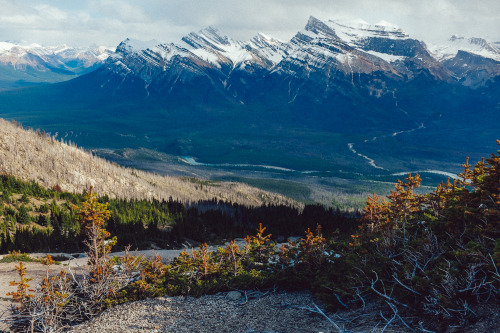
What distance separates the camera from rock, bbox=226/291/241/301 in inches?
949

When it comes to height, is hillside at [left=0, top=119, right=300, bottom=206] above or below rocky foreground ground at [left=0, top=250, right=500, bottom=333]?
below

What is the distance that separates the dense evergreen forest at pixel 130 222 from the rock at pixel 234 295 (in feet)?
103

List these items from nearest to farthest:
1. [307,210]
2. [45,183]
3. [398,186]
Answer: [398,186]
[45,183]
[307,210]

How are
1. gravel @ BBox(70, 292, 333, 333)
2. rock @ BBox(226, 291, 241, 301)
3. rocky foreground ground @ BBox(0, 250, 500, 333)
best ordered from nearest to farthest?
rocky foreground ground @ BBox(0, 250, 500, 333) < gravel @ BBox(70, 292, 333, 333) < rock @ BBox(226, 291, 241, 301)

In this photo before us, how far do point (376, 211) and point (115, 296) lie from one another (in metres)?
32.1

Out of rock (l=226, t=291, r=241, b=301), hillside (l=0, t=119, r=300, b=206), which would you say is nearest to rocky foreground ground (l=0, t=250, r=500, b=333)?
rock (l=226, t=291, r=241, b=301)

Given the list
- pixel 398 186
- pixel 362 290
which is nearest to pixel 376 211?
pixel 398 186

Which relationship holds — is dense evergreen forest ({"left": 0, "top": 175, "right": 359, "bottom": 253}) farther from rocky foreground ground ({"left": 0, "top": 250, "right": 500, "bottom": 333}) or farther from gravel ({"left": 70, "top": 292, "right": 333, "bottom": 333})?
rocky foreground ground ({"left": 0, "top": 250, "right": 500, "bottom": 333})

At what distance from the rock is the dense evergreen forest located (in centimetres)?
3128

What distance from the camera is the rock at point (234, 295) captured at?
949 inches

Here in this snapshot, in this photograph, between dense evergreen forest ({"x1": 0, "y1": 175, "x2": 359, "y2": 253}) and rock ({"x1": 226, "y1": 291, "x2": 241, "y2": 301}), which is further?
dense evergreen forest ({"x1": 0, "y1": 175, "x2": 359, "y2": 253})

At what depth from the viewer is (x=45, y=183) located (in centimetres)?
9688

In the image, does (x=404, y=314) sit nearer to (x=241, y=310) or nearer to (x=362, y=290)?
(x=362, y=290)

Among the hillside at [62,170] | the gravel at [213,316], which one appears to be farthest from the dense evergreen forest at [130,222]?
the gravel at [213,316]
